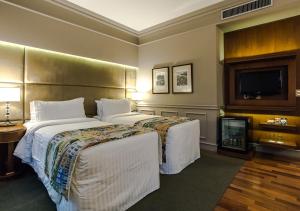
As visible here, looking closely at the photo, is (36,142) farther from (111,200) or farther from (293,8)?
(293,8)

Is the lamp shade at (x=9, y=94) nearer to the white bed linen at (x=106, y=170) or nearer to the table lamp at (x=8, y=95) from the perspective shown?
the table lamp at (x=8, y=95)

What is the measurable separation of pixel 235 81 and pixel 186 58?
118 cm

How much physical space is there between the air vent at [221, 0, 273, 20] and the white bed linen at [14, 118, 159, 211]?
2872mm

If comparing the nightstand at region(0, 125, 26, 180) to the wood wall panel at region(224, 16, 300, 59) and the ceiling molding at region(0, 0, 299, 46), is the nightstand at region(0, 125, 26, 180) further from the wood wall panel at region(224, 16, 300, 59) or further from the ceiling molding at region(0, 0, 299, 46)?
the wood wall panel at region(224, 16, 300, 59)

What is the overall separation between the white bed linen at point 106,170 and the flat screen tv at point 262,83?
2515 millimetres

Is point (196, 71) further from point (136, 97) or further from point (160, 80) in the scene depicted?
point (136, 97)

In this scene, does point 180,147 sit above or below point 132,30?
below

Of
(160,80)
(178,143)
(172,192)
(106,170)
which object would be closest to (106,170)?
(106,170)

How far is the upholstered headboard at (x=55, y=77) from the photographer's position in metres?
2.94

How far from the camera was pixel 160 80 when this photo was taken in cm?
467

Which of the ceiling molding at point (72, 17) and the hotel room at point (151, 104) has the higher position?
the ceiling molding at point (72, 17)

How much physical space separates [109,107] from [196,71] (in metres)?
2.09

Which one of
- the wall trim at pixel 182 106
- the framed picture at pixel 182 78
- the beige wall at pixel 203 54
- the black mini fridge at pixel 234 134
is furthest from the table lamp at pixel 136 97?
the black mini fridge at pixel 234 134

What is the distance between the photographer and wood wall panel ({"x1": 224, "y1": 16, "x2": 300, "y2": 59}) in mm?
3305
